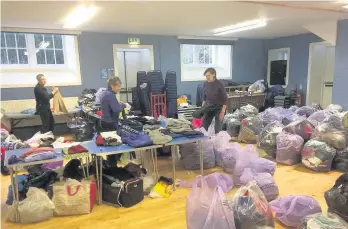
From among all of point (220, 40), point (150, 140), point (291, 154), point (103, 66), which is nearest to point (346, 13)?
point (291, 154)

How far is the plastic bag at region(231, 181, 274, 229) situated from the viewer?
208 cm

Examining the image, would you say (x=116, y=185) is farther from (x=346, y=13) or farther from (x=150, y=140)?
(x=346, y=13)

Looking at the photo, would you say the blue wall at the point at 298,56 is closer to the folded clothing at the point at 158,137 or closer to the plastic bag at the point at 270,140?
the plastic bag at the point at 270,140

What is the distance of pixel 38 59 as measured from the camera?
21.3ft

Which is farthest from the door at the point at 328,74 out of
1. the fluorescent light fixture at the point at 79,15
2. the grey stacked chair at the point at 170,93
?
the fluorescent light fixture at the point at 79,15

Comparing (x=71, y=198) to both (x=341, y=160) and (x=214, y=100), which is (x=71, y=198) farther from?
(x=341, y=160)

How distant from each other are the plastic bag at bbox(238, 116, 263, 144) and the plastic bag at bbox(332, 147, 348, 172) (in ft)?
5.07

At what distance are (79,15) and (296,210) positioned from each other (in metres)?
4.25

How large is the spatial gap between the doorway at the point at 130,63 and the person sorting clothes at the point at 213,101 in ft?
10.0

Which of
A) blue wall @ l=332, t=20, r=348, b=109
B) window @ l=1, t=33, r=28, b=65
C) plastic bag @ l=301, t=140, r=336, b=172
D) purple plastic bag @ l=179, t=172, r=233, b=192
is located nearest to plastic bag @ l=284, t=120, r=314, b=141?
plastic bag @ l=301, t=140, r=336, b=172

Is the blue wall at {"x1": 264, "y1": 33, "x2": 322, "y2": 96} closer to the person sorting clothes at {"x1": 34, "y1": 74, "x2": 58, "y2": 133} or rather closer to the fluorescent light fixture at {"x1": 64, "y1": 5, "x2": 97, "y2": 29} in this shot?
the fluorescent light fixture at {"x1": 64, "y1": 5, "x2": 97, "y2": 29}

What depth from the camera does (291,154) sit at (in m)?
4.06

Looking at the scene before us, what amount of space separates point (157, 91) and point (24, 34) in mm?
3268

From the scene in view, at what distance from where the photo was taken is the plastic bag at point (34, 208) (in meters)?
2.67
